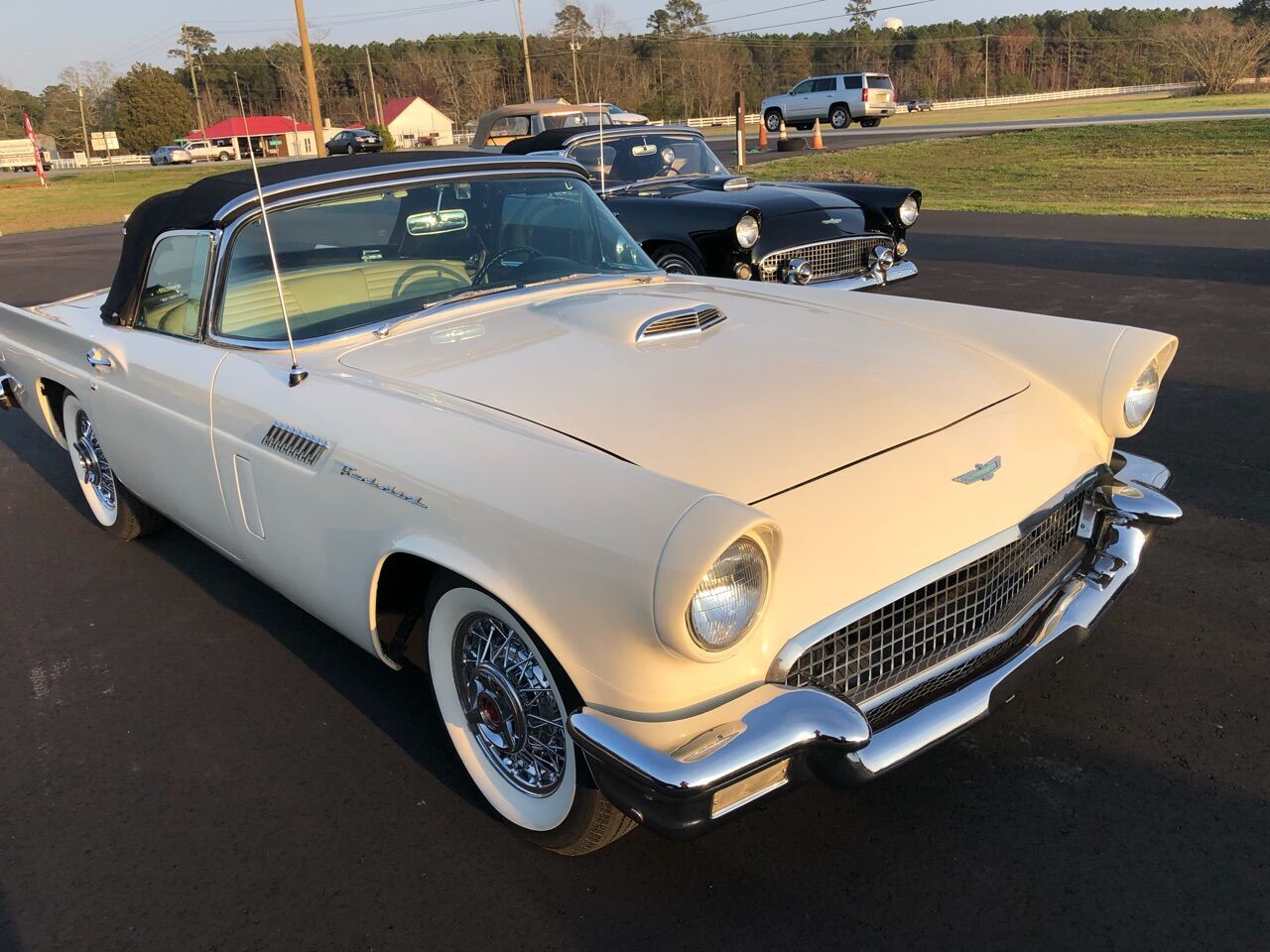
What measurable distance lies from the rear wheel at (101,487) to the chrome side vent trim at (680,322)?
2.54 meters

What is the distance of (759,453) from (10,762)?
7.78 ft

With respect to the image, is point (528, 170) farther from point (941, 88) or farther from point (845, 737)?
point (941, 88)

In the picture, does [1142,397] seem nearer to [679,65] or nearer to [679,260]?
[679,260]

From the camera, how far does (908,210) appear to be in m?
8.23

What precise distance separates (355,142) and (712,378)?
139 feet

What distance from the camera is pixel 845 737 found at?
1952mm

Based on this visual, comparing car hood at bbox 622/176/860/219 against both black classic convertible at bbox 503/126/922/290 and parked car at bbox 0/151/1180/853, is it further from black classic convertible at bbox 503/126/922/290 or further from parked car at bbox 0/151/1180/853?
parked car at bbox 0/151/1180/853

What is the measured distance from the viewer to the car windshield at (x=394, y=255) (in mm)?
3346

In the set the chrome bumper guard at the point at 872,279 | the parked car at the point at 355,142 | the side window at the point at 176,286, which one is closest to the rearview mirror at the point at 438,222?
the side window at the point at 176,286

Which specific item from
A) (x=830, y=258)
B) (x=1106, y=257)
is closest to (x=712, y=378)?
(x=830, y=258)

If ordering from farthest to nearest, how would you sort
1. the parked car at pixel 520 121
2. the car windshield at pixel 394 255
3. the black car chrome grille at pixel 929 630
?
the parked car at pixel 520 121 < the car windshield at pixel 394 255 < the black car chrome grille at pixel 929 630

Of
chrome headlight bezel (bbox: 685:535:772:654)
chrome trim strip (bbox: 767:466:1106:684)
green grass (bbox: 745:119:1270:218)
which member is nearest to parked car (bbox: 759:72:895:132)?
green grass (bbox: 745:119:1270:218)

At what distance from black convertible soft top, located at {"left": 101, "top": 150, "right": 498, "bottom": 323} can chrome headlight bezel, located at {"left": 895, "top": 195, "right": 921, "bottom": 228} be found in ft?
16.4

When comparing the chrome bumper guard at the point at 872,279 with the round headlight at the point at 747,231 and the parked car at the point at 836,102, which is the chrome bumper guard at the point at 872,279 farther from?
the parked car at the point at 836,102
